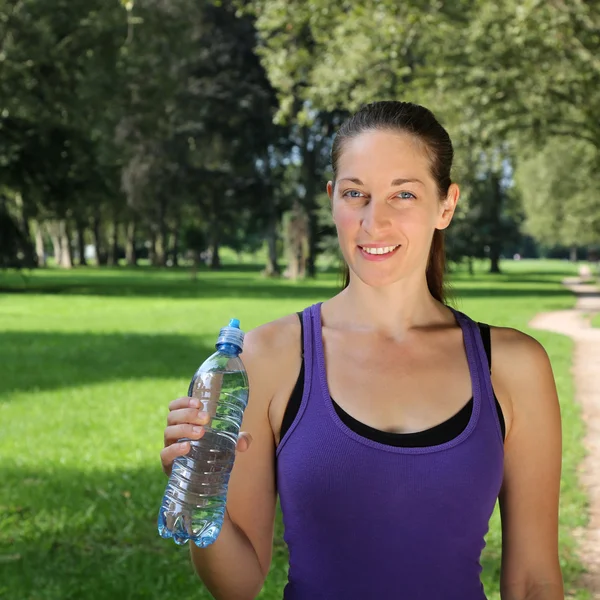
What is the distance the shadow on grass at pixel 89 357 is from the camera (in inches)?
540

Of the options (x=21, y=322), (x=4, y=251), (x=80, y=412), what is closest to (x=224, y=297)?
(x=4, y=251)

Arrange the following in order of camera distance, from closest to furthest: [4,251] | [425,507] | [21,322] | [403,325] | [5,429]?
[425,507] < [403,325] < [5,429] < [21,322] < [4,251]

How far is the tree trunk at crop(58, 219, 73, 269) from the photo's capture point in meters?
64.2

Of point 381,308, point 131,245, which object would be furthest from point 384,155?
point 131,245

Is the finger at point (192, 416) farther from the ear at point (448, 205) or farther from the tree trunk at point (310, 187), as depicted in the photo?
the tree trunk at point (310, 187)

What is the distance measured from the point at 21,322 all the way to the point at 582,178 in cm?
3365

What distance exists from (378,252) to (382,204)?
11 cm

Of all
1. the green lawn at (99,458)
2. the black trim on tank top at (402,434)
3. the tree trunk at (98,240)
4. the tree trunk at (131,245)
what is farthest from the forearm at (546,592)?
the tree trunk at (131,245)

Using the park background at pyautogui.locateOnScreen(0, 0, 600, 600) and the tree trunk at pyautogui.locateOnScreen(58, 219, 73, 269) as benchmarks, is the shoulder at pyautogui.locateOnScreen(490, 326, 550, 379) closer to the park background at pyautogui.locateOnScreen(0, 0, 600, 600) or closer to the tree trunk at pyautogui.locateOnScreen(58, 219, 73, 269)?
the park background at pyautogui.locateOnScreen(0, 0, 600, 600)

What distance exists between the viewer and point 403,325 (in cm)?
250

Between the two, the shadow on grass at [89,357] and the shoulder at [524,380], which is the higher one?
the shoulder at [524,380]

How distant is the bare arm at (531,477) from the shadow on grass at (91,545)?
3.42 meters

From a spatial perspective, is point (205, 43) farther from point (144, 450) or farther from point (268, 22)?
point (144, 450)

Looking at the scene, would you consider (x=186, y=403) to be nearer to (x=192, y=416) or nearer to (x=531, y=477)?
(x=192, y=416)
